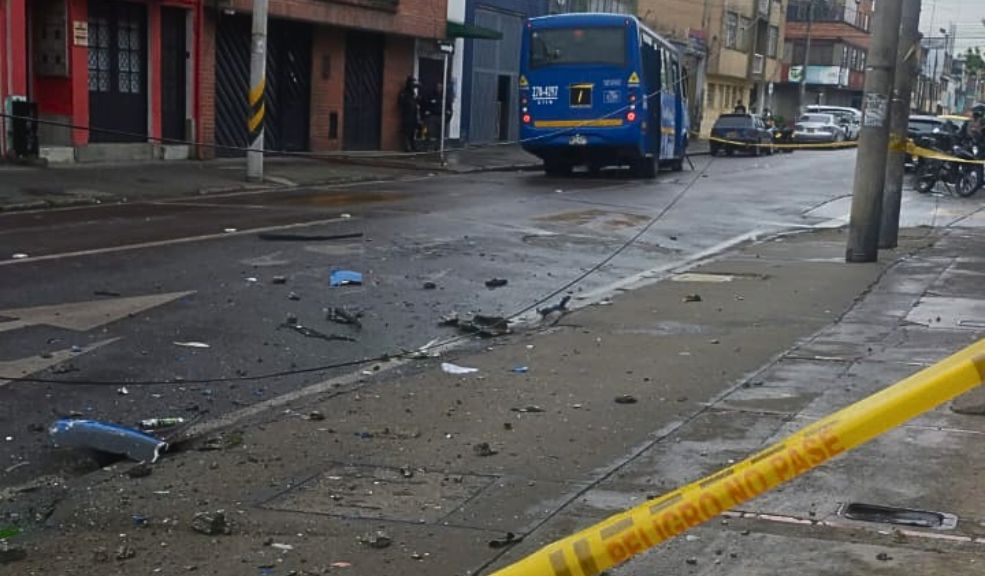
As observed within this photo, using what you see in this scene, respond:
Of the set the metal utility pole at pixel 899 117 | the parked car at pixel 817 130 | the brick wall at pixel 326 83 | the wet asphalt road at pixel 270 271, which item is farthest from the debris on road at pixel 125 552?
the parked car at pixel 817 130

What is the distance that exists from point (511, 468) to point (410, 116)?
88.8 feet

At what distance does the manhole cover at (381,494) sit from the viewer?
209 inches

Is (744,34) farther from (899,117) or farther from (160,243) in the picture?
(160,243)

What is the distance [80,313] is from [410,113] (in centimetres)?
2358

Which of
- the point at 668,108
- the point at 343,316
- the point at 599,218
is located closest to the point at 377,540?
the point at 343,316

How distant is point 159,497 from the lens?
548 centimetres

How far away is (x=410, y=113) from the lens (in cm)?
3234

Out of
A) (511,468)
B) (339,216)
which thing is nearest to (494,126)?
(339,216)

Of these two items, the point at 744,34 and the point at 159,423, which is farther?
the point at 744,34

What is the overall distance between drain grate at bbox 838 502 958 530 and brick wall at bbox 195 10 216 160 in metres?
21.2

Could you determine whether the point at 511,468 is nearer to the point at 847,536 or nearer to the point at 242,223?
the point at 847,536

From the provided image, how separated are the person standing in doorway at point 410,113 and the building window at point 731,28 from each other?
36919mm

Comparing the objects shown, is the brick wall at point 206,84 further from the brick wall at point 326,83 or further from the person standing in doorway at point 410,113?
the person standing in doorway at point 410,113

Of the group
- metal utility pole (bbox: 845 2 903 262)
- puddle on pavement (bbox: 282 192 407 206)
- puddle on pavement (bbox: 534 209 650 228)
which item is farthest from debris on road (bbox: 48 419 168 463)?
puddle on pavement (bbox: 282 192 407 206)
